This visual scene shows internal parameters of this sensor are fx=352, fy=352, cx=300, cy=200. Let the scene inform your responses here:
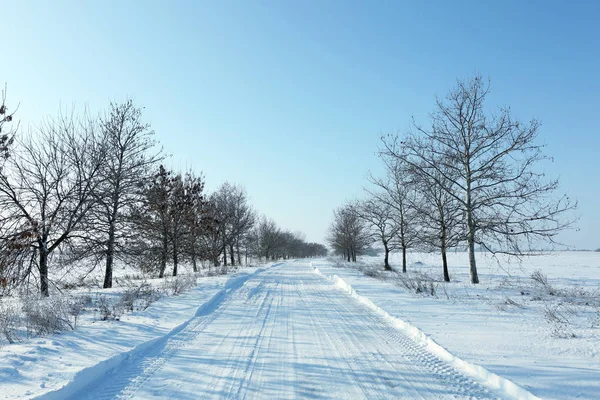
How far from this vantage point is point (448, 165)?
53.2ft

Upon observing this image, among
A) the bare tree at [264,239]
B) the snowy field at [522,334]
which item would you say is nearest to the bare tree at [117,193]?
the snowy field at [522,334]

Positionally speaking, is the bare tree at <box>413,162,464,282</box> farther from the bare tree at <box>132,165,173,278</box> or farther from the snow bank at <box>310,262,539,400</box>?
the bare tree at <box>132,165,173,278</box>

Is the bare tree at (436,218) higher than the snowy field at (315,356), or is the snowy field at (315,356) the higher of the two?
the bare tree at (436,218)

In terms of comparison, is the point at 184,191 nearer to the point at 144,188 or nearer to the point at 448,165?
the point at 144,188

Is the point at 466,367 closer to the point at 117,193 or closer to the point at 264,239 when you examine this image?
the point at 117,193

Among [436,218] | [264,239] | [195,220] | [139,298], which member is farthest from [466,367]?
[264,239]

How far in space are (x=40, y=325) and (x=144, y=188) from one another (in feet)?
35.5

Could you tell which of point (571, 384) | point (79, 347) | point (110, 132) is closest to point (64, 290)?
point (110, 132)

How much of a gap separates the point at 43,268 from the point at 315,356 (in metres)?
11.9

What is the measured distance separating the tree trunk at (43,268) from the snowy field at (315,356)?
5781mm

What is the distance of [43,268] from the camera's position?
42.1 feet

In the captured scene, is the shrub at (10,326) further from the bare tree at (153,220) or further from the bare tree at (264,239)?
the bare tree at (264,239)

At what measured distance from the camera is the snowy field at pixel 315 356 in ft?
14.3

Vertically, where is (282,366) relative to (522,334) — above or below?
above
